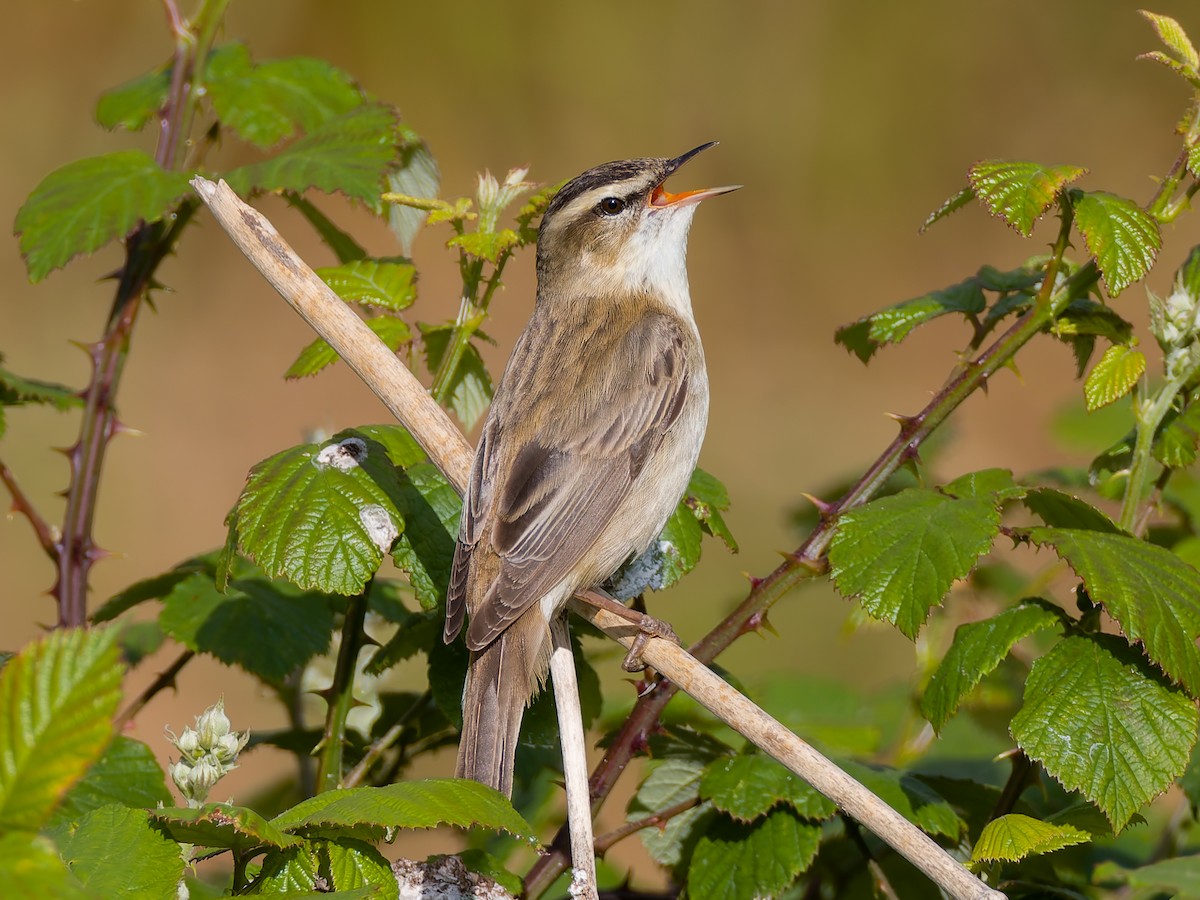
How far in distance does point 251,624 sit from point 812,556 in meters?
1.24

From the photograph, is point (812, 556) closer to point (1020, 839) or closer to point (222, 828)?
point (1020, 839)

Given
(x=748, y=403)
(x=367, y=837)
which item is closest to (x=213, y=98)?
(x=367, y=837)

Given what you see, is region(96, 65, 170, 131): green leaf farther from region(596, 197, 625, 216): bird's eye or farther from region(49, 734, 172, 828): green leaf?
region(49, 734, 172, 828): green leaf

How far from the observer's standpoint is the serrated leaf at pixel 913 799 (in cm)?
226

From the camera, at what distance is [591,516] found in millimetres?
3025

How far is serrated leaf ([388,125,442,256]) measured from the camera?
299 cm

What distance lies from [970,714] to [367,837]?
2122 millimetres

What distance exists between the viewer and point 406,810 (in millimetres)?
1611

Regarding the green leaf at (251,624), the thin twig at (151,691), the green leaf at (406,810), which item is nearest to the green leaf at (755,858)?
the green leaf at (406,810)

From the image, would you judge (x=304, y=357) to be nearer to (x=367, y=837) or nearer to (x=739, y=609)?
(x=739, y=609)

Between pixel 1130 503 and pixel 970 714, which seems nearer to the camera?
pixel 1130 503

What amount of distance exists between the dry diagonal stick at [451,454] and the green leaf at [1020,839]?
0.08 metres

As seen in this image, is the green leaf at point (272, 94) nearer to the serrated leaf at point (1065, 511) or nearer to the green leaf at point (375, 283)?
the green leaf at point (375, 283)

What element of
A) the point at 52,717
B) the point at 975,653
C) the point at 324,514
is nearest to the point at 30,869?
the point at 52,717
